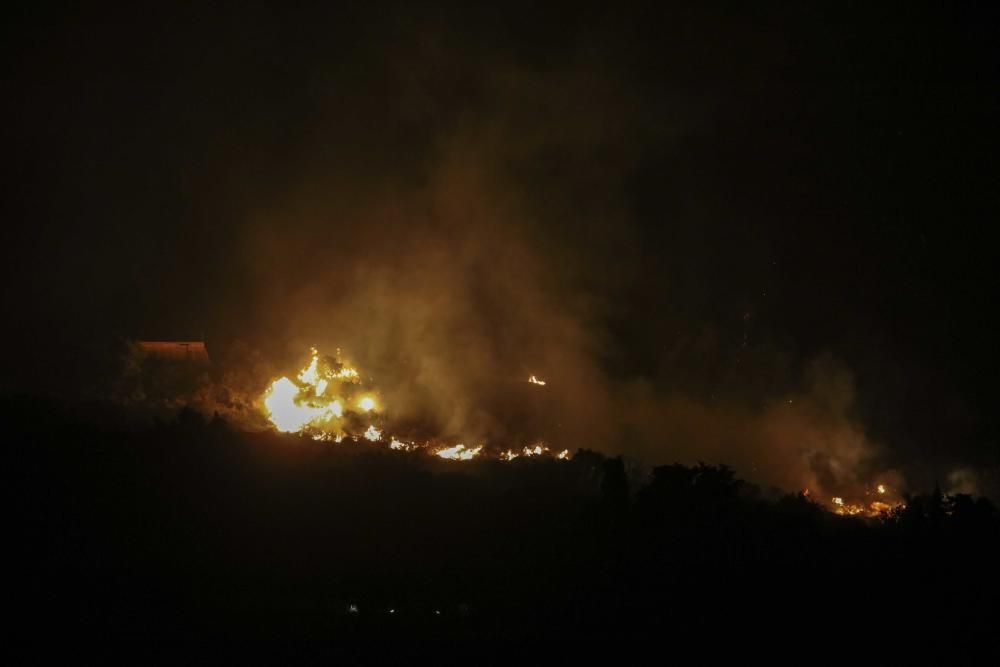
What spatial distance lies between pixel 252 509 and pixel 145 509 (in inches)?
109

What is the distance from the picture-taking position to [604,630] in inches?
651

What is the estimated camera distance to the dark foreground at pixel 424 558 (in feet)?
54.4

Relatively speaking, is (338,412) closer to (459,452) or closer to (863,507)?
(459,452)

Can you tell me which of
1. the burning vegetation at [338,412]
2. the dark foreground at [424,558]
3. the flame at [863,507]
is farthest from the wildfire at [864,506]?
the burning vegetation at [338,412]

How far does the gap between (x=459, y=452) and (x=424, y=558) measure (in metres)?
11.3

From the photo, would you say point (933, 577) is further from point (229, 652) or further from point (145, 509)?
point (145, 509)

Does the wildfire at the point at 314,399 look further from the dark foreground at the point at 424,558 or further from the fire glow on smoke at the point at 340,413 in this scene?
the dark foreground at the point at 424,558

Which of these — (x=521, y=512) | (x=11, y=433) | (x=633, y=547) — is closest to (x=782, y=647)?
(x=633, y=547)

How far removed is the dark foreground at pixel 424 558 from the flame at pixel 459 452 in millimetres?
6448

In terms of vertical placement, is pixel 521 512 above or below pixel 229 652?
above

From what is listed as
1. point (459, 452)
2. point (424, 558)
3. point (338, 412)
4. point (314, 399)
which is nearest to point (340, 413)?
point (338, 412)

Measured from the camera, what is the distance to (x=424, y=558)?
Result: 67.8 feet

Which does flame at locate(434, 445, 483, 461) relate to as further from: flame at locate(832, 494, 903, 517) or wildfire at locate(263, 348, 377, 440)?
flame at locate(832, 494, 903, 517)

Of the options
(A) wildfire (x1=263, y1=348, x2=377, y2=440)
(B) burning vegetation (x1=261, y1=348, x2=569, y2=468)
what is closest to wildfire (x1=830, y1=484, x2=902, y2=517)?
(B) burning vegetation (x1=261, y1=348, x2=569, y2=468)
